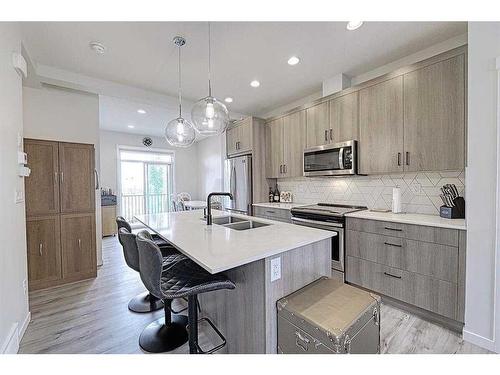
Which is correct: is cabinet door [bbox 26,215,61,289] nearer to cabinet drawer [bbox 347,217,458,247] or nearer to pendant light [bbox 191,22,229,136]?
pendant light [bbox 191,22,229,136]

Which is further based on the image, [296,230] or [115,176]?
[115,176]

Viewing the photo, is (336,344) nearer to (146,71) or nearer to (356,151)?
(356,151)

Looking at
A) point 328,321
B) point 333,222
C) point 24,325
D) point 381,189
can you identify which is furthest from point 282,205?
point 24,325

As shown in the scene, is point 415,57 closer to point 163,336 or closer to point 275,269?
point 275,269

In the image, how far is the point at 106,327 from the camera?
2012 millimetres

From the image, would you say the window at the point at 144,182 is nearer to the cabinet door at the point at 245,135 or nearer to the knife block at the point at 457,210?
the cabinet door at the point at 245,135

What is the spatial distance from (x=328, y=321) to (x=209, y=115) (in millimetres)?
1754

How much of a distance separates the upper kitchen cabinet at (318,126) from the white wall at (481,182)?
1.57 metres

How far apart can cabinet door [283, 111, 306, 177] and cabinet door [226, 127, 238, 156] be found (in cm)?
109

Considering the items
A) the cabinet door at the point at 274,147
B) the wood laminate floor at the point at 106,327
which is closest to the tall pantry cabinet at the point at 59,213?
the wood laminate floor at the point at 106,327

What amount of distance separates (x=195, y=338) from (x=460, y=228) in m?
2.18

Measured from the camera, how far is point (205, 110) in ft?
6.67
